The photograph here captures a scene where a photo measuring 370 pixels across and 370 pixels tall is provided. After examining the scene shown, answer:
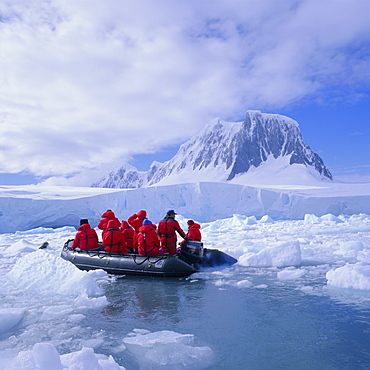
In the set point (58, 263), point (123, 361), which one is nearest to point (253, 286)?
point (123, 361)

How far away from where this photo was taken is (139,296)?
5980 millimetres

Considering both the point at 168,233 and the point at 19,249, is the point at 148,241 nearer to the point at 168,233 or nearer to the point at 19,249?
the point at 168,233

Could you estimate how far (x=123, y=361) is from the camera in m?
3.35

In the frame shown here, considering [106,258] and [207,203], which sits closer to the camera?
[106,258]

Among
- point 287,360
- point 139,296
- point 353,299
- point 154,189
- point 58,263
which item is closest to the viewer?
point 287,360

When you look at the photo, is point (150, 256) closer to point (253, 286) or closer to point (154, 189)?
point (253, 286)

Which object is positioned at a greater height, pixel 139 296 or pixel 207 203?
pixel 207 203

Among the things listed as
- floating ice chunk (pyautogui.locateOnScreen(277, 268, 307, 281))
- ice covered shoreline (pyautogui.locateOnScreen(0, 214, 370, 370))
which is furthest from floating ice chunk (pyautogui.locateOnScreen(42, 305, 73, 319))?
floating ice chunk (pyautogui.locateOnScreen(277, 268, 307, 281))

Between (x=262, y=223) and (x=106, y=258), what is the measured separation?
16.0 meters

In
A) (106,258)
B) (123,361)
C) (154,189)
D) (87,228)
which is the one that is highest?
(154,189)

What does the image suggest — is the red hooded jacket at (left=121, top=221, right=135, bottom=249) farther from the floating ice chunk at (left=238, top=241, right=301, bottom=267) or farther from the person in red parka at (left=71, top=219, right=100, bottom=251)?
the floating ice chunk at (left=238, top=241, right=301, bottom=267)

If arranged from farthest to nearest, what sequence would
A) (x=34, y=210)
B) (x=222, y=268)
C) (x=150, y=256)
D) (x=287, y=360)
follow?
(x=34, y=210)
(x=222, y=268)
(x=150, y=256)
(x=287, y=360)

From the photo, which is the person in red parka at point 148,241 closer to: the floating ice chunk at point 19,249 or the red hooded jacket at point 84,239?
the red hooded jacket at point 84,239

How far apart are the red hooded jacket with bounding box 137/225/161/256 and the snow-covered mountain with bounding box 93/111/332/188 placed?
76.6m
